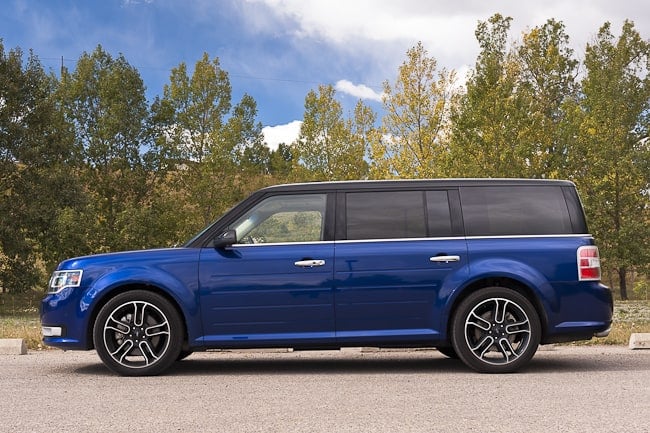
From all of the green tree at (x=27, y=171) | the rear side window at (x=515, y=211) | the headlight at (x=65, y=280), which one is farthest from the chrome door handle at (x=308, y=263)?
the green tree at (x=27, y=171)

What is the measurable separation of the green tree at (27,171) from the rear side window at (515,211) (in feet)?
96.2

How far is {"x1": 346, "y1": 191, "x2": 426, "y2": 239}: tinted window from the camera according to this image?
8031mm

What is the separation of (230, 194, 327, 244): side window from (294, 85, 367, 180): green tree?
119 ft

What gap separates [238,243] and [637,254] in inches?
1337

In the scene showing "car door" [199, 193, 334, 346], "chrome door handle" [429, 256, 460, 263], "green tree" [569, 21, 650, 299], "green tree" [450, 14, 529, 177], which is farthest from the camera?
"green tree" [569, 21, 650, 299]

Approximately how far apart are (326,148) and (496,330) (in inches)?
1527

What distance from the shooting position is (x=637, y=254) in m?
38.4

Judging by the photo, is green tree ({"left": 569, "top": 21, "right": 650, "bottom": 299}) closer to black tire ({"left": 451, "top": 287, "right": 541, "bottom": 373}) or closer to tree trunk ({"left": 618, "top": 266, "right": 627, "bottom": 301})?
tree trunk ({"left": 618, "top": 266, "right": 627, "bottom": 301})

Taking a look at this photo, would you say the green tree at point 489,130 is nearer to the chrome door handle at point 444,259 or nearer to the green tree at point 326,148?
the green tree at point 326,148

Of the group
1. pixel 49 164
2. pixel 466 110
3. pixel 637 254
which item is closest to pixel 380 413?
pixel 466 110

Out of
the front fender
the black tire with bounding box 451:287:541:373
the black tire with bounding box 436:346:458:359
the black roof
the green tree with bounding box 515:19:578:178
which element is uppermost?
the green tree with bounding box 515:19:578:178

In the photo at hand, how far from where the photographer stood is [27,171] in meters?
35.8

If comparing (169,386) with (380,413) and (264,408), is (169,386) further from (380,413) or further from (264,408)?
(380,413)

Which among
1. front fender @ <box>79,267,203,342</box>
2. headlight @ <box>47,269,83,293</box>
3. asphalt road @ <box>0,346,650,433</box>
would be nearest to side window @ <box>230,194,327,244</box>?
front fender @ <box>79,267,203,342</box>
